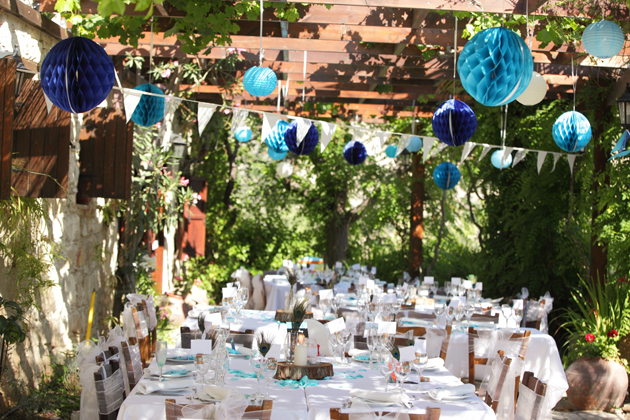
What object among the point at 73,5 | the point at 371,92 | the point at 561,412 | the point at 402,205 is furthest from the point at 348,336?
the point at 402,205

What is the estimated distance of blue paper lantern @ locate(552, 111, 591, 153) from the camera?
194 inches

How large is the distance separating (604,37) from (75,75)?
3304mm

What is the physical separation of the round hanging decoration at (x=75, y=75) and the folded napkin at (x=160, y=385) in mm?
1441

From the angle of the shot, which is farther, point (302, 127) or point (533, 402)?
point (302, 127)

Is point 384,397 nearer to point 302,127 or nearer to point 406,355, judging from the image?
point 406,355

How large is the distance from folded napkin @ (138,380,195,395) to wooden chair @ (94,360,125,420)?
156mm

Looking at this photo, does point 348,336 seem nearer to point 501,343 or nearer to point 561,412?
point 501,343

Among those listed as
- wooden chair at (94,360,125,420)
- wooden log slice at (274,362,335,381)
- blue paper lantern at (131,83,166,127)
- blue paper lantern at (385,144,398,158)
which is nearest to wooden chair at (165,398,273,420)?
wooden chair at (94,360,125,420)

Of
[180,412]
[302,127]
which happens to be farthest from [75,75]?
[302,127]

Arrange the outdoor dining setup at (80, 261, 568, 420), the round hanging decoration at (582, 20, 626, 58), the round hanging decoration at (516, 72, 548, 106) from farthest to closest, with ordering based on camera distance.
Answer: the round hanging decoration at (516, 72, 548, 106) < the round hanging decoration at (582, 20, 626, 58) < the outdoor dining setup at (80, 261, 568, 420)

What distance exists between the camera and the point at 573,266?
773 centimetres

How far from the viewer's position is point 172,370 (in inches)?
128

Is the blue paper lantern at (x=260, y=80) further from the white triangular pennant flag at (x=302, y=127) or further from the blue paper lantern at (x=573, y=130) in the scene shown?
the blue paper lantern at (x=573, y=130)

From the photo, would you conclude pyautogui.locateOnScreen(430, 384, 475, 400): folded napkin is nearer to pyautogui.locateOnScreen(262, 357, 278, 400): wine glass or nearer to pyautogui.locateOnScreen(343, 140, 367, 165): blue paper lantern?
pyautogui.locateOnScreen(262, 357, 278, 400): wine glass
